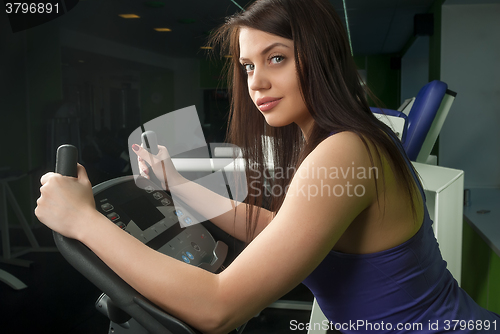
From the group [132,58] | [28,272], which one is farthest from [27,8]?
[28,272]

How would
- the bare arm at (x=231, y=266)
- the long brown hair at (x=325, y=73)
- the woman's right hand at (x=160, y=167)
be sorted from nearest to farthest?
the bare arm at (x=231, y=266)
the long brown hair at (x=325, y=73)
the woman's right hand at (x=160, y=167)

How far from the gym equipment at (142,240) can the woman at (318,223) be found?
2 centimetres

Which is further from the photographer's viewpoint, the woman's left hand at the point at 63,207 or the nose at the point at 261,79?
the nose at the point at 261,79

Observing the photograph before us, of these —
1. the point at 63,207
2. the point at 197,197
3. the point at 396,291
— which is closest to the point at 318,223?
the point at 396,291

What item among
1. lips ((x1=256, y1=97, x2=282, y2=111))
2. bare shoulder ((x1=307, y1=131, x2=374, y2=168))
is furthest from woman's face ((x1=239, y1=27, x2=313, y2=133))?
bare shoulder ((x1=307, y1=131, x2=374, y2=168))

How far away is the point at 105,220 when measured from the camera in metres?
0.64

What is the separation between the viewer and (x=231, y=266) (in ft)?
2.12

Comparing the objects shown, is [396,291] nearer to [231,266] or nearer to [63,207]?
[231,266]

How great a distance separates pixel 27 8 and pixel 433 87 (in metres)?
1.71

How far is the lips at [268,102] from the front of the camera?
0.85 meters

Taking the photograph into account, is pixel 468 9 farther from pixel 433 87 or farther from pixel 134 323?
pixel 134 323

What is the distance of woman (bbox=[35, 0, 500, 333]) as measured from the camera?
626 mm

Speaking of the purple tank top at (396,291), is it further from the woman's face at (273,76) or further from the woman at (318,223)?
the woman's face at (273,76)

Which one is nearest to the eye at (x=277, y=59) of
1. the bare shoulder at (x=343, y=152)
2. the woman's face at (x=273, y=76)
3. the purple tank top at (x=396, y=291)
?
the woman's face at (x=273, y=76)
